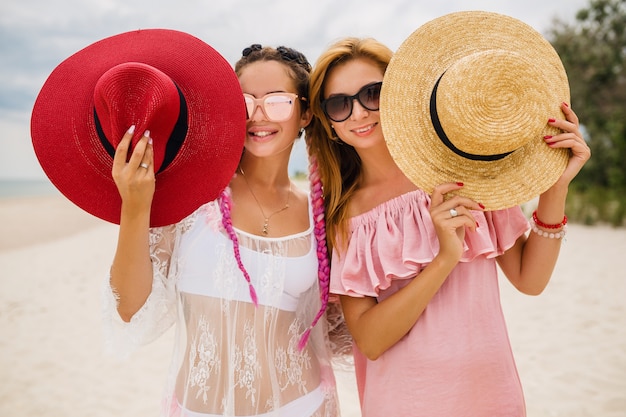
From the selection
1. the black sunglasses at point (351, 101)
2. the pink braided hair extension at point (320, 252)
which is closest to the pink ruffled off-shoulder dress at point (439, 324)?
the pink braided hair extension at point (320, 252)

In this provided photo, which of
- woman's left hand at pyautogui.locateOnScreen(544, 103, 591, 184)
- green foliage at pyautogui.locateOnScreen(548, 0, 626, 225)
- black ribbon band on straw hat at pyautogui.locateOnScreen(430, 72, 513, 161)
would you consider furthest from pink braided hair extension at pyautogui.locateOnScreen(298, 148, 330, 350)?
green foliage at pyautogui.locateOnScreen(548, 0, 626, 225)

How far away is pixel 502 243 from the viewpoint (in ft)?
7.09

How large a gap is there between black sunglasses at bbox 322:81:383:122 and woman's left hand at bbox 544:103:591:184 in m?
0.76

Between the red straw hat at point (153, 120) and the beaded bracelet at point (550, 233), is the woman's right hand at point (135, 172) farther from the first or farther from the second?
the beaded bracelet at point (550, 233)

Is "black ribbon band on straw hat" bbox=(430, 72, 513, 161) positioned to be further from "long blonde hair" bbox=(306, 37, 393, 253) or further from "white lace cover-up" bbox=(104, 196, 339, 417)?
"white lace cover-up" bbox=(104, 196, 339, 417)

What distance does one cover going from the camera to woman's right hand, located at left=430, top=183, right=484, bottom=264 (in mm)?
1883

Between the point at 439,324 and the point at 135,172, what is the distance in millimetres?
1378

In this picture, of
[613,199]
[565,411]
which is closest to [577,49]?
[613,199]

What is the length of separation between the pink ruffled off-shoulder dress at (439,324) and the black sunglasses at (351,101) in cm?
48

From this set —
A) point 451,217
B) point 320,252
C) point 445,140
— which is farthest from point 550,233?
point 320,252

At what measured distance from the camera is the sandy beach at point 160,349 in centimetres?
552

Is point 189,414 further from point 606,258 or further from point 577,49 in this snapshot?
point 577,49

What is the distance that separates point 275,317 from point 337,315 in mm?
550

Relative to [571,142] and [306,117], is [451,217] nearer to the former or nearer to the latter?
[571,142]
